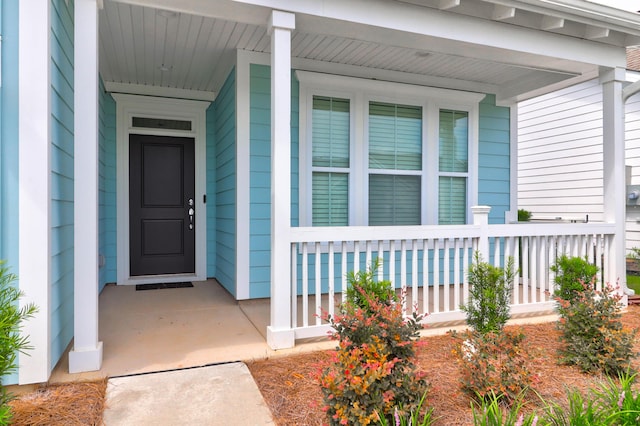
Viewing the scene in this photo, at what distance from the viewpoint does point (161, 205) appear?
5.37 metres

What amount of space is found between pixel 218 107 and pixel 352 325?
409cm

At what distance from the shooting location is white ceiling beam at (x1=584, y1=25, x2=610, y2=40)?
3771 millimetres

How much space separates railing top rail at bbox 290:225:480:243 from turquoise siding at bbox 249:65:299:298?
1252mm

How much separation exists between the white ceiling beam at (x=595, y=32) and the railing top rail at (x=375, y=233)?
6.70 ft

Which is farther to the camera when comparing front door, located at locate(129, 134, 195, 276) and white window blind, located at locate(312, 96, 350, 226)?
front door, located at locate(129, 134, 195, 276)

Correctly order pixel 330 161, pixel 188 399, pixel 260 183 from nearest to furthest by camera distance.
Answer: pixel 188 399, pixel 260 183, pixel 330 161

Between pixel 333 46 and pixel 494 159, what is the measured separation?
8.82 feet

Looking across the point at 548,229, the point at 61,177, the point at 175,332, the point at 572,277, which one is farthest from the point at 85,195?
the point at 548,229

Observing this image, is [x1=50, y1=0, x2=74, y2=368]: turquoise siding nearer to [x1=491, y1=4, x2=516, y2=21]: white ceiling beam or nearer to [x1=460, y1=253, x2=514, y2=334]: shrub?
[x1=460, y1=253, x2=514, y2=334]: shrub

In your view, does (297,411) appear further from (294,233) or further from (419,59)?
(419,59)

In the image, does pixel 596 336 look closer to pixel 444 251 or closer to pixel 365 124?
pixel 444 251

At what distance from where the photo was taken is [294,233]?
3.06 metres

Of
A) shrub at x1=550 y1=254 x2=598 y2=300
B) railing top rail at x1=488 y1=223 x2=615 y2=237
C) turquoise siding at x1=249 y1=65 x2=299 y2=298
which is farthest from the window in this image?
shrub at x1=550 y1=254 x2=598 y2=300

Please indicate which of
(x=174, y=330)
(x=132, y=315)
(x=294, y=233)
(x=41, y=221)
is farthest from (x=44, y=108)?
(x=132, y=315)
